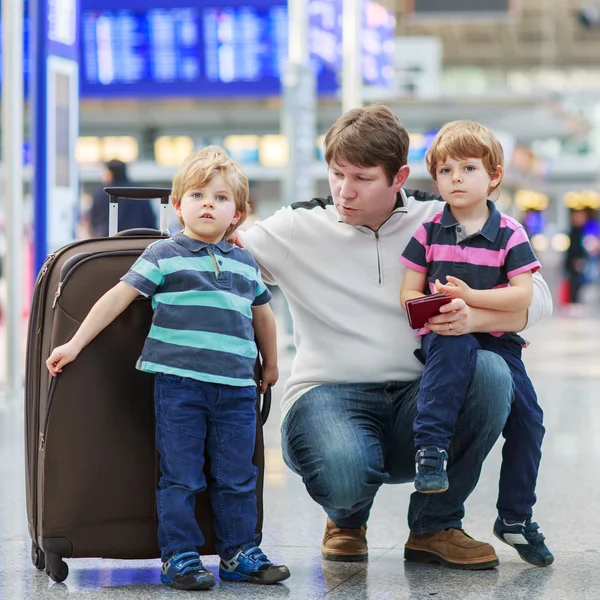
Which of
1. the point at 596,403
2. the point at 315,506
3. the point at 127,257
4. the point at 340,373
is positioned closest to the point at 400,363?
the point at 340,373

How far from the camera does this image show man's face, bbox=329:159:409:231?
314 centimetres

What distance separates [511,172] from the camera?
2731 centimetres


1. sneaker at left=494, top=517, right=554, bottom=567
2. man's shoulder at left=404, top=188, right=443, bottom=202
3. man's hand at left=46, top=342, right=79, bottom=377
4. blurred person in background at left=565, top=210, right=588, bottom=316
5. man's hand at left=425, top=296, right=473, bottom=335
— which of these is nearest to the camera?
man's hand at left=46, top=342, right=79, bottom=377

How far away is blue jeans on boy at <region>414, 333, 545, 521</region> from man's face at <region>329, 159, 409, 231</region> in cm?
39

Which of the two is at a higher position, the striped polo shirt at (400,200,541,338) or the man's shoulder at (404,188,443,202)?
the man's shoulder at (404,188,443,202)

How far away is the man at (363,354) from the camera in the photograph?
305cm

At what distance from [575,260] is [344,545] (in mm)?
16158

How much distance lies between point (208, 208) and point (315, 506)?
1543 mm

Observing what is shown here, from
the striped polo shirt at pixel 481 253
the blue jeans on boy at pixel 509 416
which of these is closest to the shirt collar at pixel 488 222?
the striped polo shirt at pixel 481 253

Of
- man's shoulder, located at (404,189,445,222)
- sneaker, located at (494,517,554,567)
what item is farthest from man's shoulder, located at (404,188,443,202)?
sneaker, located at (494,517,554,567)

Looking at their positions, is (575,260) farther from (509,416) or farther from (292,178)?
(509,416)

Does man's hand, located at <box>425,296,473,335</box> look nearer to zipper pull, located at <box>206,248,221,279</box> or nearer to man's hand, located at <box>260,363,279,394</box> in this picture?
man's hand, located at <box>260,363,279,394</box>

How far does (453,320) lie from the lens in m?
2.95

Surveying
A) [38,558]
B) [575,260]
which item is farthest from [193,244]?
[575,260]
